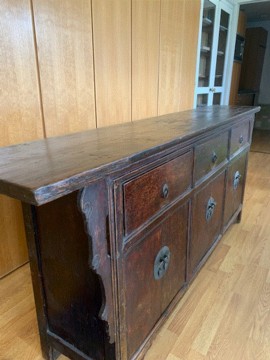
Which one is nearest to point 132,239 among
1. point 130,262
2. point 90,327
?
point 130,262

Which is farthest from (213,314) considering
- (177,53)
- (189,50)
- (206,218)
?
(189,50)

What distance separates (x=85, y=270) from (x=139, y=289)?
0.21m

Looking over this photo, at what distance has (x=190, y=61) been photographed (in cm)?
263

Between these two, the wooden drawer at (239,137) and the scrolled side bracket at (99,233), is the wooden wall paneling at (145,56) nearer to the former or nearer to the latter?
the wooden drawer at (239,137)

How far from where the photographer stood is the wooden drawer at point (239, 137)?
1562mm

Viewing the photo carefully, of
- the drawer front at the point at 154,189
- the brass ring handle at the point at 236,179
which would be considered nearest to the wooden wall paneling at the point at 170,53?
the brass ring handle at the point at 236,179

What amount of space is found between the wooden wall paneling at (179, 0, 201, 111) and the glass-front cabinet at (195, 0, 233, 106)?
0.21m

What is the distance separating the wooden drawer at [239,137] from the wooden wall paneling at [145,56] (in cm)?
80

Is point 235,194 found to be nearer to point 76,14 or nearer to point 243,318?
point 243,318

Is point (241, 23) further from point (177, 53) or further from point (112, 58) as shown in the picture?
point (112, 58)

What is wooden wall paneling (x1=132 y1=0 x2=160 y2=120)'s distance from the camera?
1898mm

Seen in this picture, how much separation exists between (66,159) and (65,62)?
0.99m

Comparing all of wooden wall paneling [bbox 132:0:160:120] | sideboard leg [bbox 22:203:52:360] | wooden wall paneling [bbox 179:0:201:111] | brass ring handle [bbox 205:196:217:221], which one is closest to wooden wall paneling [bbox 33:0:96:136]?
wooden wall paneling [bbox 132:0:160:120]

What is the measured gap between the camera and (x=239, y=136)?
1.66 m
